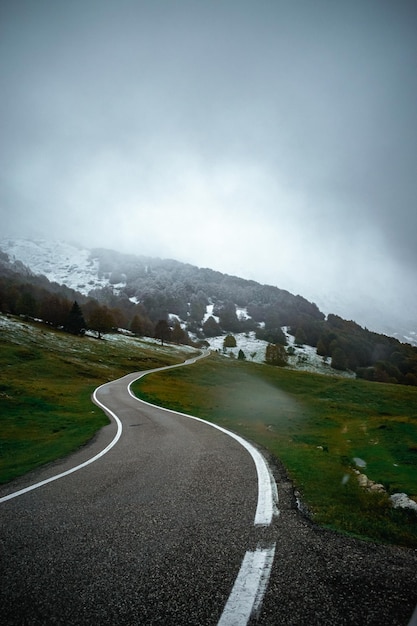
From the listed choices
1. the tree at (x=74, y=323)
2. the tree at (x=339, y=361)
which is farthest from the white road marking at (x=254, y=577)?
the tree at (x=339, y=361)

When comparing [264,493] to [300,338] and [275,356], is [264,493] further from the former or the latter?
[300,338]

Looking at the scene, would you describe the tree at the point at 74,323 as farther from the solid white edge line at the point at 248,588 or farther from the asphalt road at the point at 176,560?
the solid white edge line at the point at 248,588

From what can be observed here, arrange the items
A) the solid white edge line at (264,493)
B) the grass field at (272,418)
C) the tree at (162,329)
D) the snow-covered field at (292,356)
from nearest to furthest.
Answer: the solid white edge line at (264,493)
the grass field at (272,418)
the tree at (162,329)
the snow-covered field at (292,356)

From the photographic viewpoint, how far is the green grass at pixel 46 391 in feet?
51.0

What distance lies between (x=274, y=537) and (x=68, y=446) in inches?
516

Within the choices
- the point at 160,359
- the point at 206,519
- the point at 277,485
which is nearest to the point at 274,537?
the point at 206,519

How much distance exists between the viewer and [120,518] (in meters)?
5.82

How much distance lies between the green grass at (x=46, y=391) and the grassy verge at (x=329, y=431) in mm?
8510

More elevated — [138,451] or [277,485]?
[277,485]

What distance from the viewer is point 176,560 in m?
4.27

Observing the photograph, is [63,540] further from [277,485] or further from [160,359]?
[160,359]

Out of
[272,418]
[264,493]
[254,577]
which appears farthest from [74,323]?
[254,577]

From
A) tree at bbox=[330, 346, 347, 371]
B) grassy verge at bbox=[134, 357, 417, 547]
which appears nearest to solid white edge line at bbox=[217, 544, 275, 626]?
grassy verge at bbox=[134, 357, 417, 547]

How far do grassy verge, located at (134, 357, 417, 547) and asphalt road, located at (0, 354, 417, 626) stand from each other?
0.81 meters
